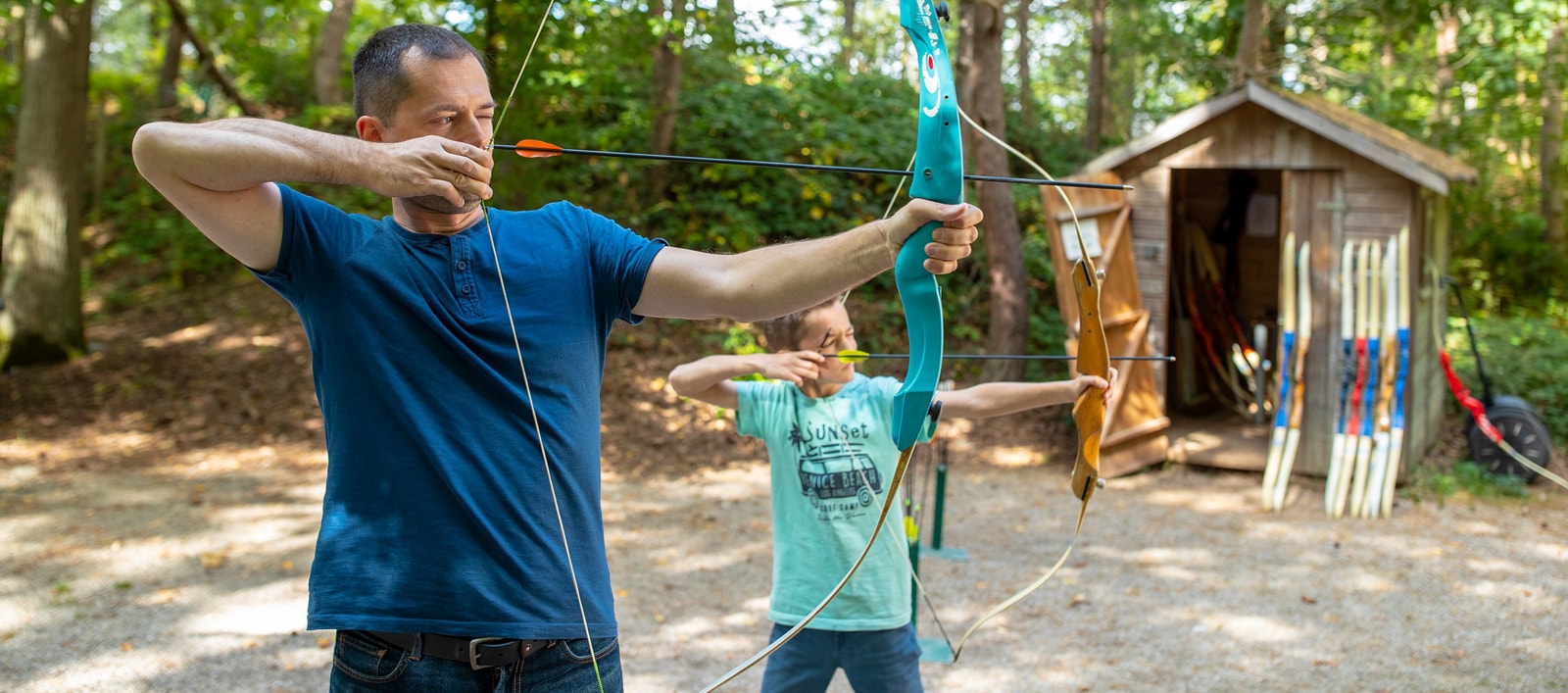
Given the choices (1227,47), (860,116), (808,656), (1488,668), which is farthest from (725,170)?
(808,656)

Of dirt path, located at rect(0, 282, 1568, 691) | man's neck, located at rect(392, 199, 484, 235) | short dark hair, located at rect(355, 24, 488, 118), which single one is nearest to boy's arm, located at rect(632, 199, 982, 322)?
man's neck, located at rect(392, 199, 484, 235)

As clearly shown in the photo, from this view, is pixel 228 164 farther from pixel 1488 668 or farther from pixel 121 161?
pixel 121 161

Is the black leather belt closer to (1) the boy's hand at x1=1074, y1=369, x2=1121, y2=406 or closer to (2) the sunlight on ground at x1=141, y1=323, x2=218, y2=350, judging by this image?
(1) the boy's hand at x1=1074, y1=369, x2=1121, y2=406

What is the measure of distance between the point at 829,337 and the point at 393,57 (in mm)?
1282

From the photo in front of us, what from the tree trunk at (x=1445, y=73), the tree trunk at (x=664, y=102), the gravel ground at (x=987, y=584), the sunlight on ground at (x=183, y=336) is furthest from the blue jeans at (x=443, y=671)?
the tree trunk at (x=1445, y=73)

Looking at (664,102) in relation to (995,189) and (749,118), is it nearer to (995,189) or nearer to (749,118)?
(749,118)

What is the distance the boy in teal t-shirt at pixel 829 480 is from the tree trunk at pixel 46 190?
7.74 meters

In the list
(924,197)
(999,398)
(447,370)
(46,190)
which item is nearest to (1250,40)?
(999,398)

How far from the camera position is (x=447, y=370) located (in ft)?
4.95

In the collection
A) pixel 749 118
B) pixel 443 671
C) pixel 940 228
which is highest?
pixel 749 118

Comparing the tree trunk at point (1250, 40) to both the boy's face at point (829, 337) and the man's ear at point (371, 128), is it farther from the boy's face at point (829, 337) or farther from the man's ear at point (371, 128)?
the man's ear at point (371, 128)

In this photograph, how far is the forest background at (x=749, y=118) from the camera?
26.7 ft

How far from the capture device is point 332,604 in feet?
4.89

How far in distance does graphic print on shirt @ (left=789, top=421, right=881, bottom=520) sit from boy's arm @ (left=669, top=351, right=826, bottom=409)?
0.58ft
